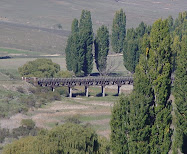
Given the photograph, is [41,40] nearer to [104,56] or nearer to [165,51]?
[104,56]

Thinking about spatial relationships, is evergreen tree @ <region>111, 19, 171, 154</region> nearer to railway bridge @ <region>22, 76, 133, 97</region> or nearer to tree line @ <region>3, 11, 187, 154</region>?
tree line @ <region>3, 11, 187, 154</region>

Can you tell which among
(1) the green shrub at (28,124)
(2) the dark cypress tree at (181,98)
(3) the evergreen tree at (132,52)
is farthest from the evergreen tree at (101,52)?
(2) the dark cypress tree at (181,98)

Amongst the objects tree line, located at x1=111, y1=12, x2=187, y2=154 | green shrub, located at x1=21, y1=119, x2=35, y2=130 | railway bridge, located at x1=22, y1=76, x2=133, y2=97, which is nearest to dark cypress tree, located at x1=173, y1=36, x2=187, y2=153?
tree line, located at x1=111, y1=12, x2=187, y2=154

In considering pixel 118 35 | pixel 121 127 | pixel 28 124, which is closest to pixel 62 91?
pixel 28 124

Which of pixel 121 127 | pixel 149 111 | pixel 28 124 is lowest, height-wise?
pixel 28 124

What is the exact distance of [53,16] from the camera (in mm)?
145000

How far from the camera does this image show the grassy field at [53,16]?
4241 inches

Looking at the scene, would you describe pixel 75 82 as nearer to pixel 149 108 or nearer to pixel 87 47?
pixel 87 47

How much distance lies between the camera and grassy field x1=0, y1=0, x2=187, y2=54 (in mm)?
107725

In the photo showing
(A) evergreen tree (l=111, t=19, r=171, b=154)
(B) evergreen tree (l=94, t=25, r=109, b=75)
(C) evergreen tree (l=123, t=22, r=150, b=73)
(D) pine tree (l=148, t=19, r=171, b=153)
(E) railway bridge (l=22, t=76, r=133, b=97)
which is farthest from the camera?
(B) evergreen tree (l=94, t=25, r=109, b=75)

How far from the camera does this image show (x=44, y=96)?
54.2 m

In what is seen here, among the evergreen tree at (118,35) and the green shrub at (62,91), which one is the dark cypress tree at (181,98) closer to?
the green shrub at (62,91)

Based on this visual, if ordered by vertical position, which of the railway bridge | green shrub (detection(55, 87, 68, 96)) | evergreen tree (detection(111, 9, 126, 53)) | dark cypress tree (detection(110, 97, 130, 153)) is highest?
evergreen tree (detection(111, 9, 126, 53))

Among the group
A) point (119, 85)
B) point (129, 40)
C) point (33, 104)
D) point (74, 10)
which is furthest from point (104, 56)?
point (74, 10)
